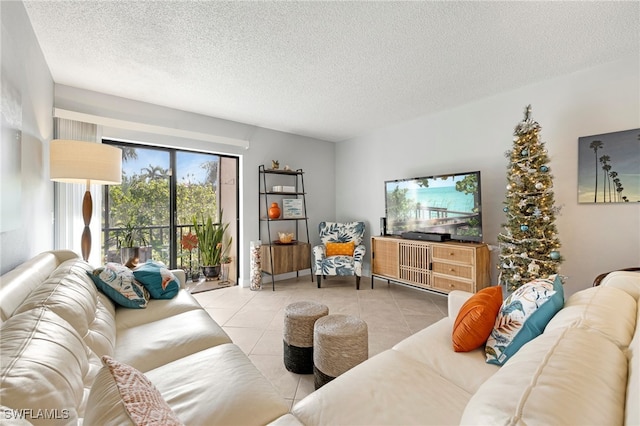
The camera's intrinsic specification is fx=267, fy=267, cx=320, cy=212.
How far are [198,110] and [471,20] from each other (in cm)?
318

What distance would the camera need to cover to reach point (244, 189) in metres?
4.19

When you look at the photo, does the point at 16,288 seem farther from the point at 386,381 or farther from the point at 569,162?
the point at 569,162

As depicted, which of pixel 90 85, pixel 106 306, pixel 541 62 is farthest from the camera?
pixel 90 85

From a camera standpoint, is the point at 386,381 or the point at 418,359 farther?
the point at 418,359

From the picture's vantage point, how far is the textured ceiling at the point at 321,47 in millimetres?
1793

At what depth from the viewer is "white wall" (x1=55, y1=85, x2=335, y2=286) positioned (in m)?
3.05

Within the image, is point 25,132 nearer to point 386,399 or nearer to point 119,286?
point 119,286

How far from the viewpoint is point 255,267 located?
4.00 meters

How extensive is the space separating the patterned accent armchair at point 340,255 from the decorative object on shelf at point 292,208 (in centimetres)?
44

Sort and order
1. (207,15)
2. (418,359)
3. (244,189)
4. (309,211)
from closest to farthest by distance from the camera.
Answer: (418,359), (207,15), (244,189), (309,211)

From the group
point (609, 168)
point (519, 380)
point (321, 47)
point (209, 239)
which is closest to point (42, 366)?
point (519, 380)

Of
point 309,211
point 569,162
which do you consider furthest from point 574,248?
point 309,211

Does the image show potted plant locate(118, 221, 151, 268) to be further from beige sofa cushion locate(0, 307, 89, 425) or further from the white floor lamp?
beige sofa cushion locate(0, 307, 89, 425)

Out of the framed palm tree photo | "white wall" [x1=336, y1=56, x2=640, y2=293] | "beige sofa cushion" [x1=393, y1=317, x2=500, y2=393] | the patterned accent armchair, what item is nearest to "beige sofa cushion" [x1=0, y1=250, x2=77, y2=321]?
"beige sofa cushion" [x1=393, y1=317, x2=500, y2=393]
